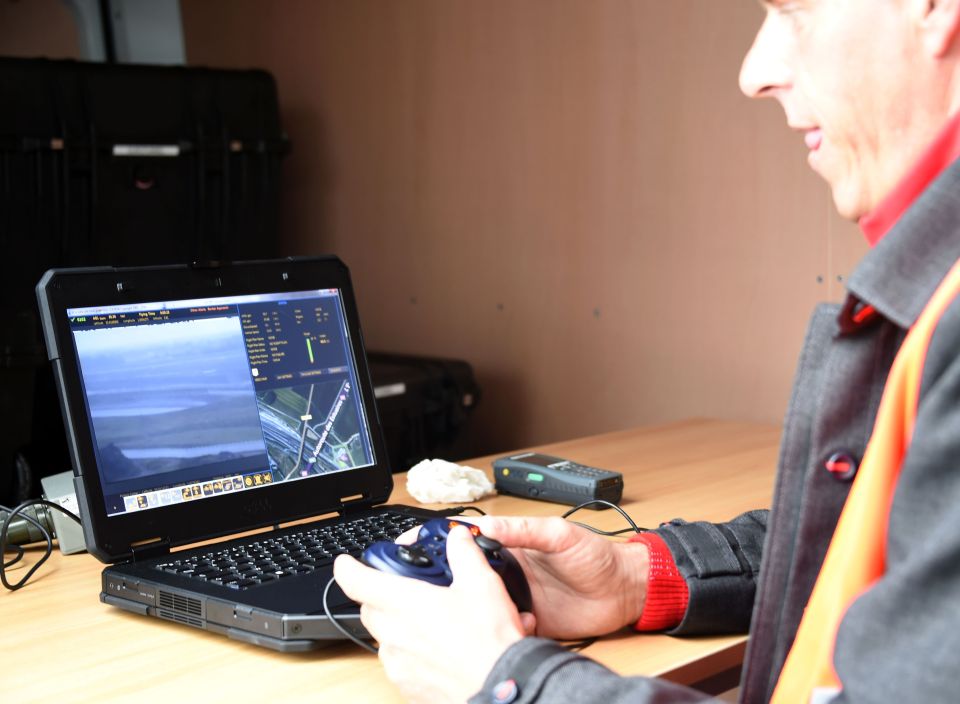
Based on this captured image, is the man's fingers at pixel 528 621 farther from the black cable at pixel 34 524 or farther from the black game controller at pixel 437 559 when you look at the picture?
the black cable at pixel 34 524

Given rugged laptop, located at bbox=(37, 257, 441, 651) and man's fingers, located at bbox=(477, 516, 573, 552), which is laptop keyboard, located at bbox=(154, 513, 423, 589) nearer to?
rugged laptop, located at bbox=(37, 257, 441, 651)

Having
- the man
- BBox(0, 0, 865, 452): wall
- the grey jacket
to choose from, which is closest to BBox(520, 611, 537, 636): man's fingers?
the man

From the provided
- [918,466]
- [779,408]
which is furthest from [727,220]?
[918,466]

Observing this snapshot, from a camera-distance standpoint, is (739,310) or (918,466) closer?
(918,466)

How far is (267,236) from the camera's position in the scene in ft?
9.09

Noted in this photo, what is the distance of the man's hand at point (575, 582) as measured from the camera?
35.8 inches

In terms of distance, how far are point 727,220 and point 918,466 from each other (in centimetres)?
156

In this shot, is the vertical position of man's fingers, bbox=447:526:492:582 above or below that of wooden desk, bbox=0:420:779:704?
above

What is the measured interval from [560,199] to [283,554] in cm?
146

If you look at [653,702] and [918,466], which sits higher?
[918,466]

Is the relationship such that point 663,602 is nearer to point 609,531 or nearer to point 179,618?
point 609,531

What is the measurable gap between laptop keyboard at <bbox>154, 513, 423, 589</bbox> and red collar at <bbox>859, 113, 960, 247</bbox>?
57 centimetres

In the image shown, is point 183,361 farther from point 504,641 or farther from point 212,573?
point 504,641

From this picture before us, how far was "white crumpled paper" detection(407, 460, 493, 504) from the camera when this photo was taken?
54.9 inches
